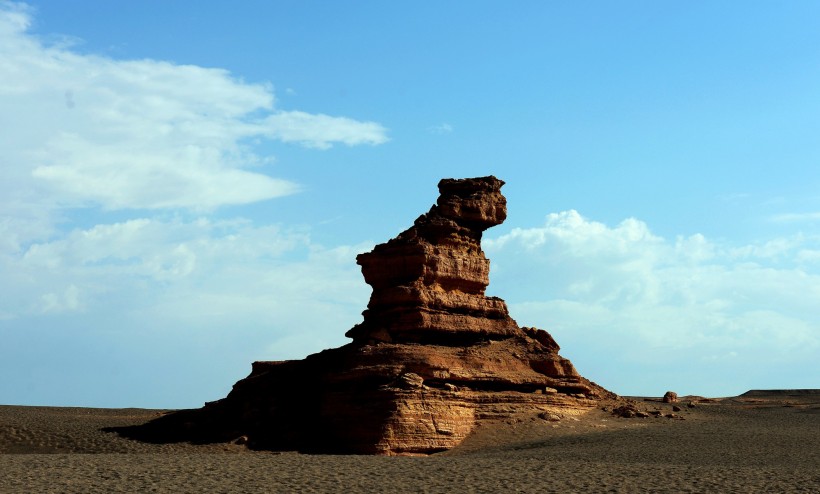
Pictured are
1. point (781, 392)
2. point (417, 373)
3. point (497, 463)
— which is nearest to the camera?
point (497, 463)

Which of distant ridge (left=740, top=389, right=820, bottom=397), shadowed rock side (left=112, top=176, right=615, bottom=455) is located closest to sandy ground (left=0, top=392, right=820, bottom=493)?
shadowed rock side (left=112, top=176, right=615, bottom=455)

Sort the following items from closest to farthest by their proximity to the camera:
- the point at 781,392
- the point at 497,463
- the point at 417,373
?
the point at 497,463 → the point at 417,373 → the point at 781,392

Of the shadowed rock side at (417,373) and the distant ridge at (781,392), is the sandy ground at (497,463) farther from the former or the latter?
the distant ridge at (781,392)

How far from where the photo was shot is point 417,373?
3641 centimetres

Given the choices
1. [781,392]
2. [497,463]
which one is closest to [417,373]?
[497,463]

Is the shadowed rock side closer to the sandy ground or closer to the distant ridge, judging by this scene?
the sandy ground

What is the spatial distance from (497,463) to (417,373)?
6345 millimetres

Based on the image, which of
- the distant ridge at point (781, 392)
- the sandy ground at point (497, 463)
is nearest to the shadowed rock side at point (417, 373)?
the sandy ground at point (497, 463)

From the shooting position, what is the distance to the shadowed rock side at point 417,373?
35969 millimetres

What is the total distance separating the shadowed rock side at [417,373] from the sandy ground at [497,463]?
143cm

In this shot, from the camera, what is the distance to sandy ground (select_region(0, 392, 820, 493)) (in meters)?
26.8

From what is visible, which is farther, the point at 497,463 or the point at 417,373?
the point at 417,373

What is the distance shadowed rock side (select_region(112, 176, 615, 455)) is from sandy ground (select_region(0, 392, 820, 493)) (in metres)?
1.43

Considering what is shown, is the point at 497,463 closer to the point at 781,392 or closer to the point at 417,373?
the point at 417,373
